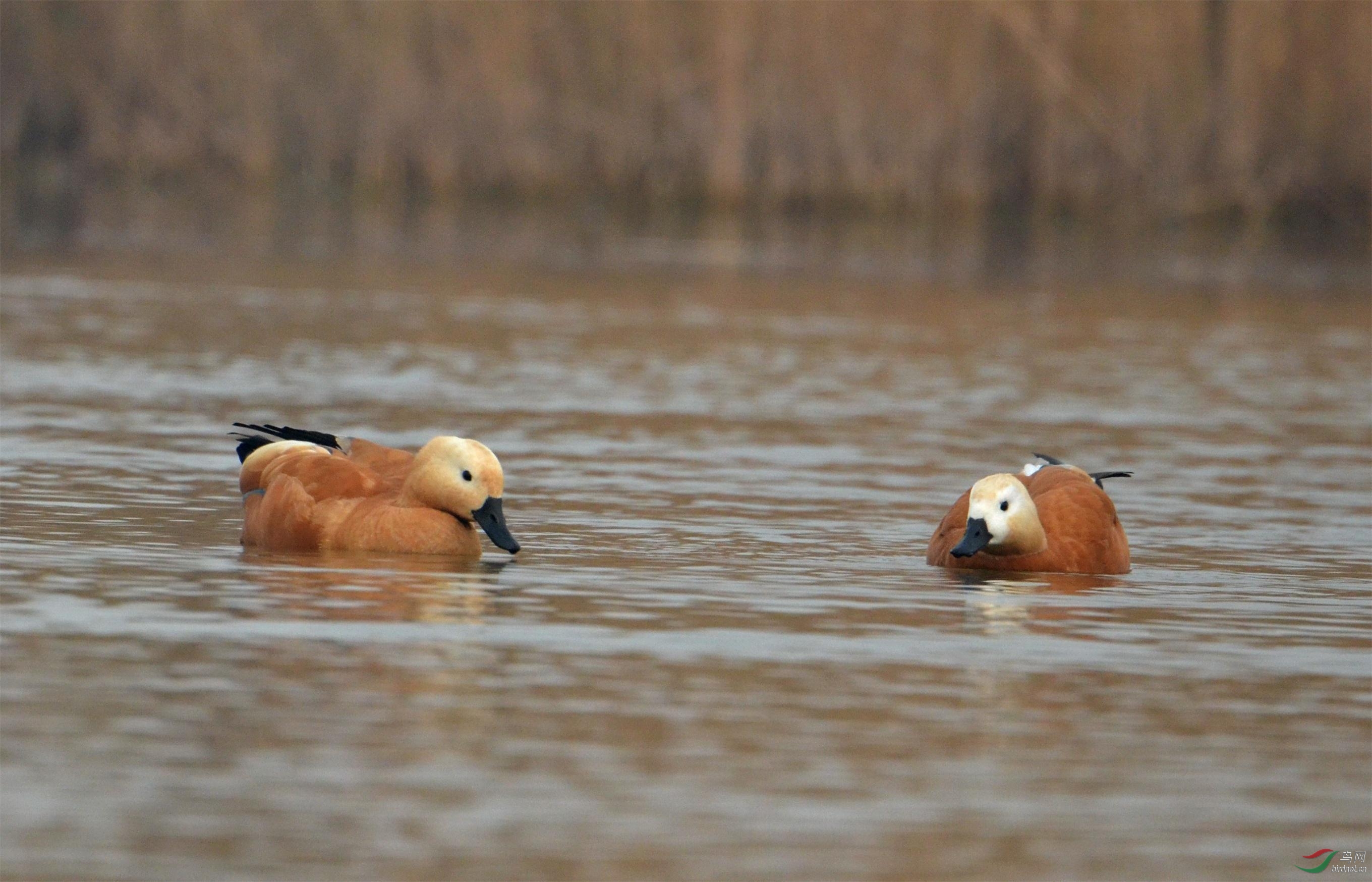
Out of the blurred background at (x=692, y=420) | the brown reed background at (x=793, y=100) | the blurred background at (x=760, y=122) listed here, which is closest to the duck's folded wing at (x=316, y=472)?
the blurred background at (x=692, y=420)

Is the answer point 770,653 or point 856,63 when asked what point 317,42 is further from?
point 770,653

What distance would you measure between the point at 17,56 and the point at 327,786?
121ft

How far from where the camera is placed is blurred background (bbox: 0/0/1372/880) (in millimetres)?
6707

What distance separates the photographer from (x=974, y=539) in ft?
35.1

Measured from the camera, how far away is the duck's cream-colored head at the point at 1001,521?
1073cm

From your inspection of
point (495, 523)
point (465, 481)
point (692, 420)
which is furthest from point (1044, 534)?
point (692, 420)

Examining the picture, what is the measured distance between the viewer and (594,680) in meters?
8.11

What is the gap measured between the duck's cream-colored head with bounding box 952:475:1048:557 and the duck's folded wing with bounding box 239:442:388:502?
239 cm

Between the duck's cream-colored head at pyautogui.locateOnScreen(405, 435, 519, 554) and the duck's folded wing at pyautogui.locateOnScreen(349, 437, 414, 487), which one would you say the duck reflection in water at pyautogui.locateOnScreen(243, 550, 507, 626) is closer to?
the duck's cream-colored head at pyautogui.locateOnScreen(405, 435, 519, 554)

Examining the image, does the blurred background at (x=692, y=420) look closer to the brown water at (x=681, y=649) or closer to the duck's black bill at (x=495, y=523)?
the brown water at (x=681, y=649)

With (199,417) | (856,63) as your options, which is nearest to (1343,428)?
(199,417)

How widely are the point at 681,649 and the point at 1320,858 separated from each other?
2855mm

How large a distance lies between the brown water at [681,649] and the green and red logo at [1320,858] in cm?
10

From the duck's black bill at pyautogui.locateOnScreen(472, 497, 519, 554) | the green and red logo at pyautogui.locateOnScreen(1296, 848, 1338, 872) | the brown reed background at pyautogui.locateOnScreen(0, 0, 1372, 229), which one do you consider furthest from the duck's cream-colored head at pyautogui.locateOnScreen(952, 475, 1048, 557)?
the brown reed background at pyautogui.locateOnScreen(0, 0, 1372, 229)
